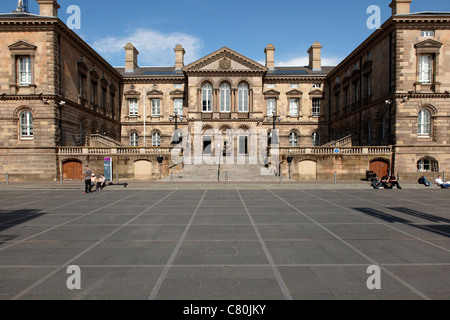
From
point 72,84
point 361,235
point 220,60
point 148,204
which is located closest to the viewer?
point 361,235

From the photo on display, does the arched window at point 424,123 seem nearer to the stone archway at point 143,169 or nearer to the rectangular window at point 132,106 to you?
the stone archway at point 143,169

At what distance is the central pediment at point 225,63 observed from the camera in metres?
38.4

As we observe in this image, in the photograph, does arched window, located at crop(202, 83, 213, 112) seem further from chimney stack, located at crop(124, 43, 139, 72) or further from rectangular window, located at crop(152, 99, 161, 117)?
chimney stack, located at crop(124, 43, 139, 72)

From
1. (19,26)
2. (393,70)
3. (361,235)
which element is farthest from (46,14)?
(393,70)

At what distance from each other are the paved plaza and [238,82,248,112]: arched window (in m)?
29.9

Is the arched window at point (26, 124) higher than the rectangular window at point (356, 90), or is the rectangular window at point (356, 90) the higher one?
the rectangular window at point (356, 90)

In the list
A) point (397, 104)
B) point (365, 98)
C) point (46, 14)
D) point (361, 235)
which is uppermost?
point (46, 14)

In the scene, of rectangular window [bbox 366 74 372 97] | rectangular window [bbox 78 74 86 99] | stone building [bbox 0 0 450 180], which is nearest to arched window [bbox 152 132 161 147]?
stone building [bbox 0 0 450 180]

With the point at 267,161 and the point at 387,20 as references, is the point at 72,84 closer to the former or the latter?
the point at 267,161

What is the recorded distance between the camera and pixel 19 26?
81.5 feet

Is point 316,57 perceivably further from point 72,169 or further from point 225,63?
point 72,169

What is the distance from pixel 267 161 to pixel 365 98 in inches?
538

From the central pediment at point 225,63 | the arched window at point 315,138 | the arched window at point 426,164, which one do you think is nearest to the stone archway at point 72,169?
the central pediment at point 225,63

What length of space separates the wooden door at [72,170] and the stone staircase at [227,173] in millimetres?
9105
